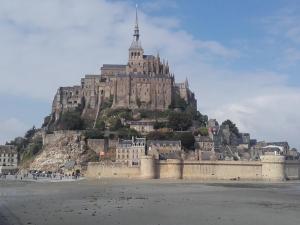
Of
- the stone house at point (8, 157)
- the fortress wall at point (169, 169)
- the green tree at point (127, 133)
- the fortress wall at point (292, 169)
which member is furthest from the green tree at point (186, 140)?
the stone house at point (8, 157)

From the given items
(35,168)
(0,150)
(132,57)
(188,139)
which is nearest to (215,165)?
(188,139)

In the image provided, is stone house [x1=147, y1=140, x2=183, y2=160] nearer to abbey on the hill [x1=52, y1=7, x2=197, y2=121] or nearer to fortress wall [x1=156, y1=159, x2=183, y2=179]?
fortress wall [x1=156, y1=159, x2=183, y2=179]

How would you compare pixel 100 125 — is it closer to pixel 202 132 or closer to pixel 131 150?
pixel 131 150

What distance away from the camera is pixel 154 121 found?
8794cm

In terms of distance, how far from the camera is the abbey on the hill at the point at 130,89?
314 ft

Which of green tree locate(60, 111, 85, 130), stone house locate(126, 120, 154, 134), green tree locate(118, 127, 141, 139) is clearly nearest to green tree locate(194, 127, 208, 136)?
stone house locate(126, 120, 154, 134)

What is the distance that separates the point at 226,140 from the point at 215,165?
22807 millimetres

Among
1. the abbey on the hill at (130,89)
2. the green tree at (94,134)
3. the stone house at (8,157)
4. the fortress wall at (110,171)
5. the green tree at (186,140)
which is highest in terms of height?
the abbey on the hill at (130,89)

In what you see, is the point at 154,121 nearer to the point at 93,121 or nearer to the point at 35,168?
the point at 93,121

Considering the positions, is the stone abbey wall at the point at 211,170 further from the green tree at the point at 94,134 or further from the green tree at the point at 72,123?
the green tree at the point at 72,123

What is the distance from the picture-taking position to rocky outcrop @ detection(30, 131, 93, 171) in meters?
79.7

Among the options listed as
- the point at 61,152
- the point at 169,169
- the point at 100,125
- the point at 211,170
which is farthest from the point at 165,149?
the point at 61,152

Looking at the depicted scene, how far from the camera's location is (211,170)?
68.8 m

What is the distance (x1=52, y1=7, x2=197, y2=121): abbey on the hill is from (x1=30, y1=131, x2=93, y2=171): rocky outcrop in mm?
12769
